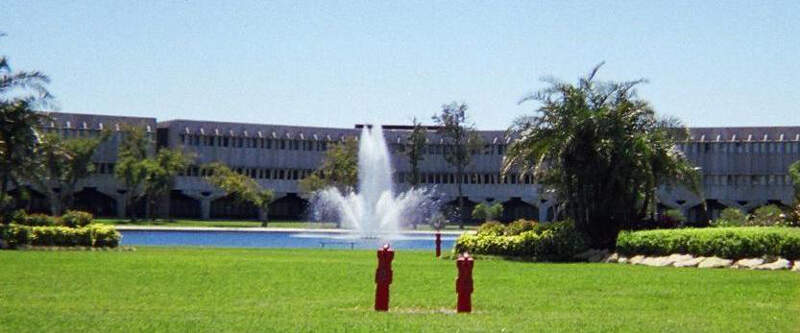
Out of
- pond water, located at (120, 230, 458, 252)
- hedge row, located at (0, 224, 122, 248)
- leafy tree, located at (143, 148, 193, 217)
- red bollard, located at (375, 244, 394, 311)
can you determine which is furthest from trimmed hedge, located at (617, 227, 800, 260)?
leafy tree, located at (143, 148, 193, 217)

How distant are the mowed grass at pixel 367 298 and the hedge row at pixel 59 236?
7280 mm

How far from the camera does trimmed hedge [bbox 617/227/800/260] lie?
22.1 metres

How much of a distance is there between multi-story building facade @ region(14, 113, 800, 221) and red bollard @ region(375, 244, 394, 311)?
2511 inches

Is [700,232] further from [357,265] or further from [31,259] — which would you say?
[31,259]

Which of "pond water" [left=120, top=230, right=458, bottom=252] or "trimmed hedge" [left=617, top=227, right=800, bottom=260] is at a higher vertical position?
"trimmed hedge" [left=617, top=227, right=800, bottom=260]

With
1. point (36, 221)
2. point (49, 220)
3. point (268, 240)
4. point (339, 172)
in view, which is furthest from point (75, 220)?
point (339, 172)

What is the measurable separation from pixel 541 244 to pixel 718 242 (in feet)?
17.8

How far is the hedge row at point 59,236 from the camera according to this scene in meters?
30.4

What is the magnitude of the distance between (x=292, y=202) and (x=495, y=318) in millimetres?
76834

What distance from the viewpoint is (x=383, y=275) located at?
43.9ft

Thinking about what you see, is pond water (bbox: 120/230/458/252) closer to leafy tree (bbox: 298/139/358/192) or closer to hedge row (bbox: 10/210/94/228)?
hedge row (bbox: 10/210/94/228)

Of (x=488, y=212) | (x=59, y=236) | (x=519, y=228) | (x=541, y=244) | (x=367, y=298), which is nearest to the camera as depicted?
(x=367, y=298)

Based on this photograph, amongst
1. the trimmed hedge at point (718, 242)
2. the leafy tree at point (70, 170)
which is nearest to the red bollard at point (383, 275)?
the trimmed hedge at point (718, 242)

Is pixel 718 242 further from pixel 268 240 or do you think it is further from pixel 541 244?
pixel 268 240
